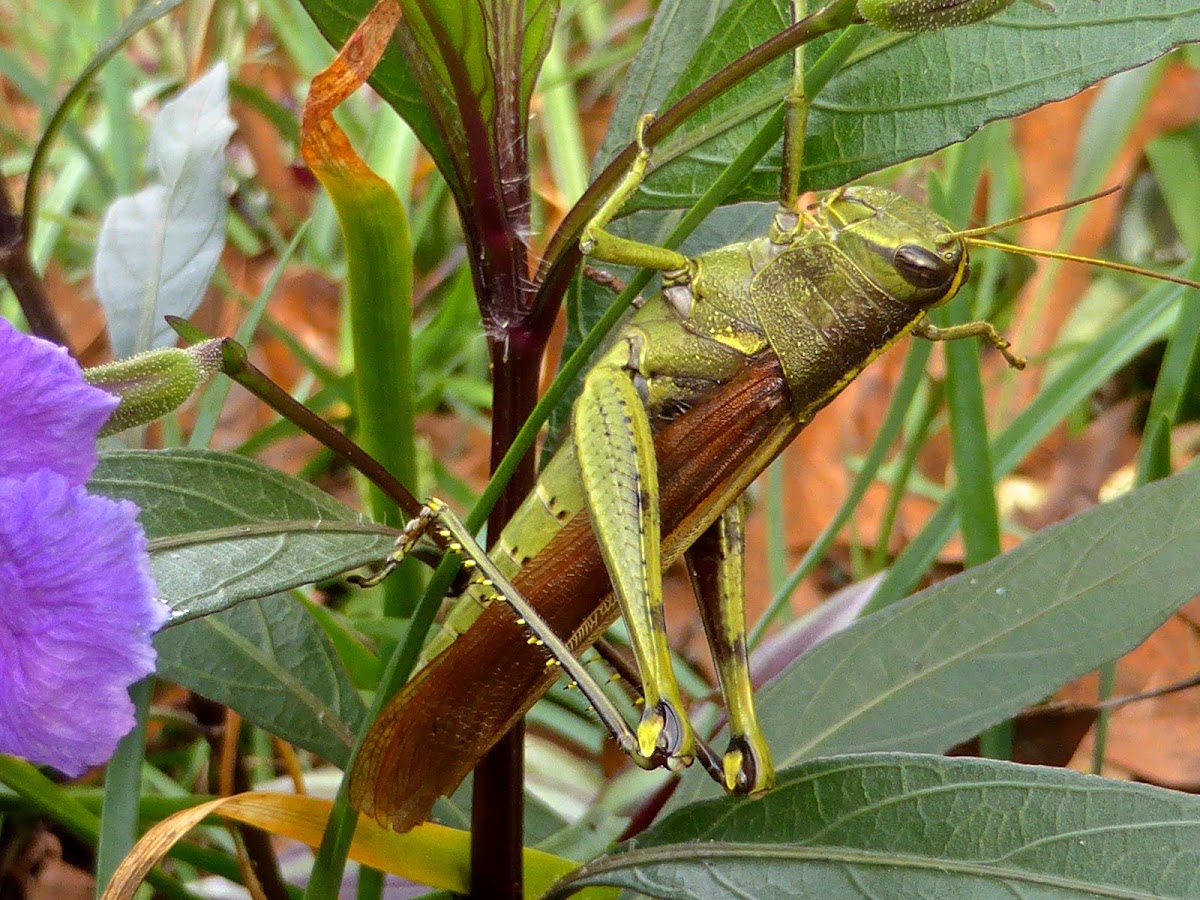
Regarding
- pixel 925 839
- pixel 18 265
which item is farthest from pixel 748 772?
pixel 18 265

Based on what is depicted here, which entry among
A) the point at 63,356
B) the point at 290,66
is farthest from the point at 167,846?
the point at 290,66

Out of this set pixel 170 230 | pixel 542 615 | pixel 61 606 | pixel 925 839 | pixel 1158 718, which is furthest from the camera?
pixel 1158 718

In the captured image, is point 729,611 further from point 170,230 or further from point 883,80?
point 170,230

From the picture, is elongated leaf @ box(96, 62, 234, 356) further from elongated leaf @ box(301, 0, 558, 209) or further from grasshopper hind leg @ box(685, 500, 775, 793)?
grasshopper hind leg @ box(685, 500, 775, 793)

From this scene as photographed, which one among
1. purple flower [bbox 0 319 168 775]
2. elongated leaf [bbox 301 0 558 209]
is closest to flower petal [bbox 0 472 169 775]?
purple flower [bbox 0 319 168 775]

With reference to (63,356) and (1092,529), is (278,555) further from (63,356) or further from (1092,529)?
(1092,529)

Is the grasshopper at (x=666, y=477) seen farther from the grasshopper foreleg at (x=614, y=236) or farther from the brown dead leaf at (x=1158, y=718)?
the brown dead leaf at (x=1158, y=718)
